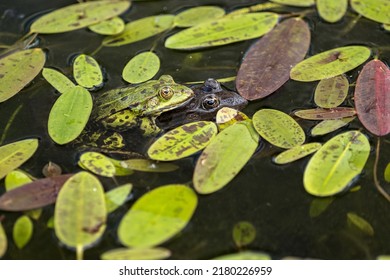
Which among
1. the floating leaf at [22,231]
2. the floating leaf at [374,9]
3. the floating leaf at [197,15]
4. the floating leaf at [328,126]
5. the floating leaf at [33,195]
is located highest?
the floating leaf at [197,15]

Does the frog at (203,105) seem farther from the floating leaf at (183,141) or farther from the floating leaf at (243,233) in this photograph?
the floating leaf at (243,233)

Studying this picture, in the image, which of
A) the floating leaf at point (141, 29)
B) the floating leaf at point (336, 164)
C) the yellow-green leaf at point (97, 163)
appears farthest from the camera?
the floating leaf at point (141, 29)

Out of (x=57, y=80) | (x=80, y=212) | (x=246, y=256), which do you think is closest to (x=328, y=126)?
(x=246, y=256)

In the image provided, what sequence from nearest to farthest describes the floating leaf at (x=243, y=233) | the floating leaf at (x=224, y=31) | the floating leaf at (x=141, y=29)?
the floating leaf at (x=243, y=233), the floating leaf at (x=224, y=31), the floating leaf at (x=141, y=29)

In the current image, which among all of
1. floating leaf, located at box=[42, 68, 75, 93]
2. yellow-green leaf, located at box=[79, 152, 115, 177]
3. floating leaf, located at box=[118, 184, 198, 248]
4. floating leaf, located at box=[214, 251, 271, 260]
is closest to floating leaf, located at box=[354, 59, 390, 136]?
floating leaf, located at box=[214, 251, 271, 260]

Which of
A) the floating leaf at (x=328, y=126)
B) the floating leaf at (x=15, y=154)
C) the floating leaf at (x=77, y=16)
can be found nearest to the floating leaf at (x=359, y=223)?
the floating leaf at (x=328, y=126)

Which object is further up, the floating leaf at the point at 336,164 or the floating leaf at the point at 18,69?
the floating leaf at the point at 18,69

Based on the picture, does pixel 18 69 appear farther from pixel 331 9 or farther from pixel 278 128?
pixel 331 9
